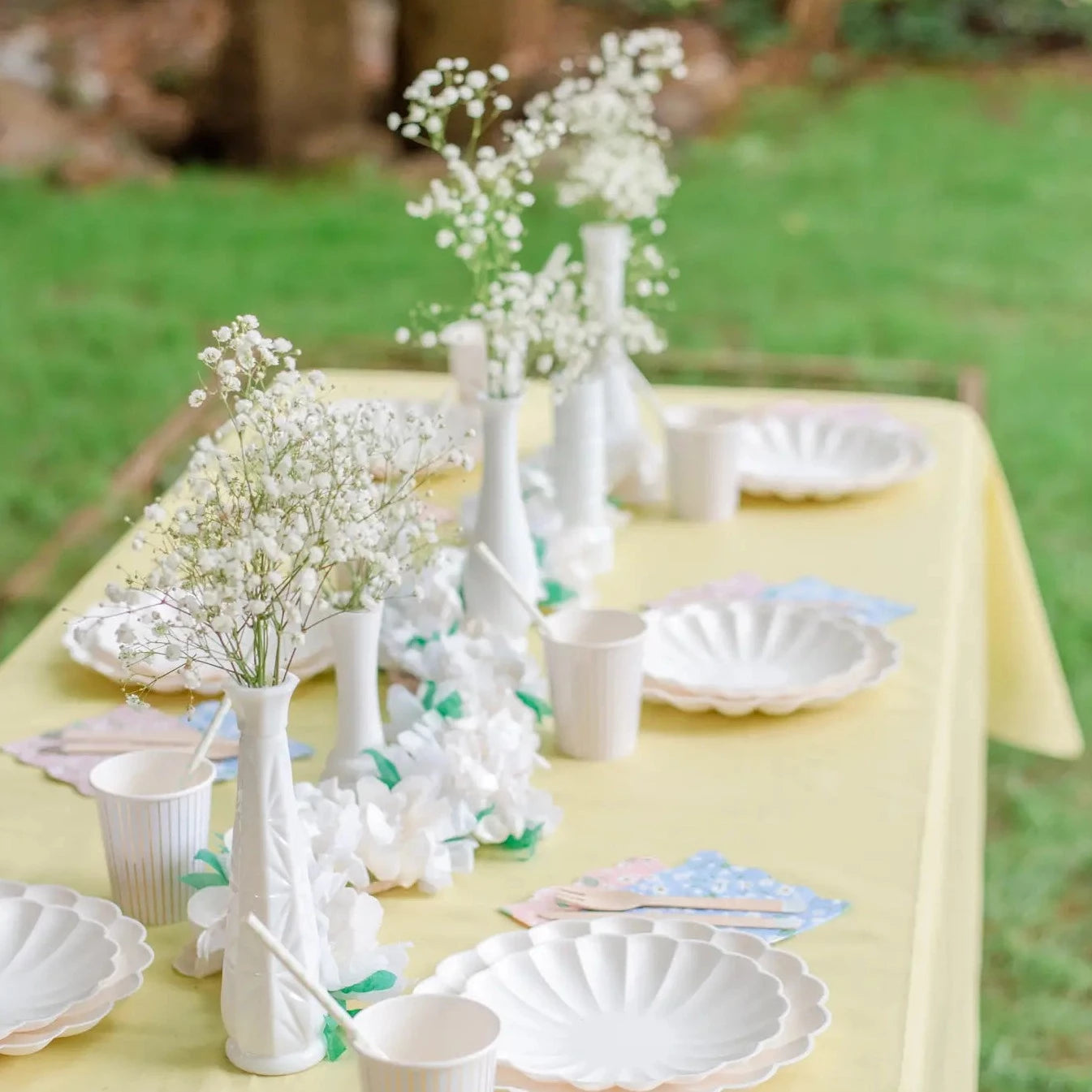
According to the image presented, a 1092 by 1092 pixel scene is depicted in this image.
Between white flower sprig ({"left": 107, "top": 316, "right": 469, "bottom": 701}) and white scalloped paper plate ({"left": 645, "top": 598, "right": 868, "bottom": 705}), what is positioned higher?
white flower sprig ({"left": 107, "top": 316, "right": 469, "bottom": 701})

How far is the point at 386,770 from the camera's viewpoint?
142cm

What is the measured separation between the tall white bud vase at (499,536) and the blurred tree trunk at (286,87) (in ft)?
18.0

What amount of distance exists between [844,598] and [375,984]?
0.90 metres

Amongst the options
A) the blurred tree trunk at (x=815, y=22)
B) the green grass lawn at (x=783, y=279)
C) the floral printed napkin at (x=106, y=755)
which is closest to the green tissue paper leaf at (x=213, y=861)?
the floral printed napkin at (x=106, y=755)

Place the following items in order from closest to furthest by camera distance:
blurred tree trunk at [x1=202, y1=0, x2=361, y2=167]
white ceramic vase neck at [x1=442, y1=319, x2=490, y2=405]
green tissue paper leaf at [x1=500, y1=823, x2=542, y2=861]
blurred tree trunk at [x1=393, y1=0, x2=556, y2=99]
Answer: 1. green tissue paper leaf at [x1=500, y1=823, x2=542, y2=861]
2. white ceramic vase neck at [x1=442, y1=319, x2=490, y2=405]
3. blurred tree trunk at [x1=393, y1=0, x2=556, y2=99]
4. blurred tree trunk at [x1=202, y1=0, x2=361, y2=167]

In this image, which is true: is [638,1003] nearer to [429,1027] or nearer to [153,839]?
[429,1027]

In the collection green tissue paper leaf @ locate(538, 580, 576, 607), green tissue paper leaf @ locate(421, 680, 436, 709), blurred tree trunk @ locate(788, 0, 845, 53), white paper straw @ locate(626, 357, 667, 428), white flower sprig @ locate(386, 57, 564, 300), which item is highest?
blurred tree trunk @ locate(788, 0, 845, 53)

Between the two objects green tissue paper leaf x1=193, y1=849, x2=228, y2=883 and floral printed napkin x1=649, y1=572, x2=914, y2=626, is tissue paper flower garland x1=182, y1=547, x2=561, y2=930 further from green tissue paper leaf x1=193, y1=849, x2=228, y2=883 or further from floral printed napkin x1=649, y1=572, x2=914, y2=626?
floral printed napkin x1=649, y1=572, x2=914, y2=626

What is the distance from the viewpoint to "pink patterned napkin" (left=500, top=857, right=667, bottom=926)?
131 centimetres

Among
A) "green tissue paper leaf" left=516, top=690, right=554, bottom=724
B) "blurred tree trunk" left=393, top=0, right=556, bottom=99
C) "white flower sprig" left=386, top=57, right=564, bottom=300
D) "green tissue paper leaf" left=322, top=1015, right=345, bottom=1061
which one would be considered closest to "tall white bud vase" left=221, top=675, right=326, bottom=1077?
"green tissue paper leaf" left=322, top=1015, right=345, bottom=1061

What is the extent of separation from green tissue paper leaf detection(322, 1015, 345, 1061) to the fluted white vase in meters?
0.91

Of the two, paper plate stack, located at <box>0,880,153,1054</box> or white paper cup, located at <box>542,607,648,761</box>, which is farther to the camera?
white paper cup, located at <box>542,607,648,761</box>

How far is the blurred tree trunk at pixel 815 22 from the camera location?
26.9ft

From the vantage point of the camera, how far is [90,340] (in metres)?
5.36
